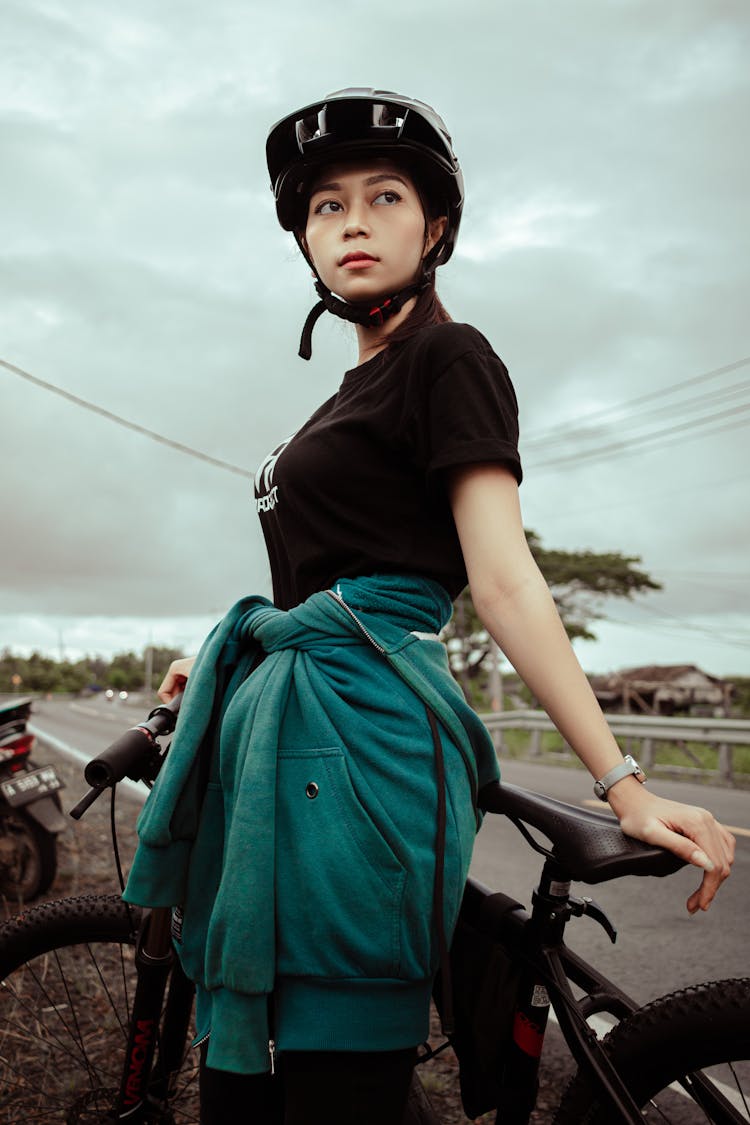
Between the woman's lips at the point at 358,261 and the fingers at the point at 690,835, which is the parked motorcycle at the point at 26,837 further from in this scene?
the fingers at the point at 690,835

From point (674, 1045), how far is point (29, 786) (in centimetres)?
416

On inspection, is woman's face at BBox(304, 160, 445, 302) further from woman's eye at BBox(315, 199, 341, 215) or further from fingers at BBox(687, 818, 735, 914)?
fingers at BBox(687, 818, 735, 914)

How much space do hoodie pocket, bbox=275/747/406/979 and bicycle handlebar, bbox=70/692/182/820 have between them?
0.49 meters

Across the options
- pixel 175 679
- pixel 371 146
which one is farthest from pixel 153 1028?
pixel 371 146

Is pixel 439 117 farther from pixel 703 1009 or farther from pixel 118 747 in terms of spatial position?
pixel 703 1009

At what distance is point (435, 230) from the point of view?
189cm

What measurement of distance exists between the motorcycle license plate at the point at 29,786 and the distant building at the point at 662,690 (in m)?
32.4

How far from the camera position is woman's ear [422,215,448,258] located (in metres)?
1.86

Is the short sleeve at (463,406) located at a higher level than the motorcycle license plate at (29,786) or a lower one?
higher

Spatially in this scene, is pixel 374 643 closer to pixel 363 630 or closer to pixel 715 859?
pixel 363 630

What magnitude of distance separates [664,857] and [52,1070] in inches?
83.2

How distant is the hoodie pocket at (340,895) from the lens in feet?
4.27

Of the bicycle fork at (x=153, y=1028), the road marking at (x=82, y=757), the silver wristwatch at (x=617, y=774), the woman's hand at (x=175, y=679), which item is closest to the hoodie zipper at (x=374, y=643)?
the silver wristwatch at (x=617, y=774)

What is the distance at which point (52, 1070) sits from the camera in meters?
2.53
